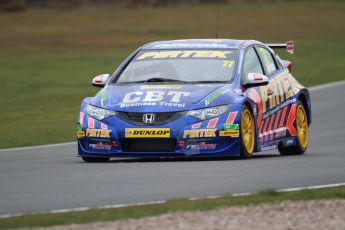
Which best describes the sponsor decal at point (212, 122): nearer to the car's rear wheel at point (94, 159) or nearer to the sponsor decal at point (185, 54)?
the car's rear wheel at point (94, 159)

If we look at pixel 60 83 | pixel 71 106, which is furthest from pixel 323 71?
pixel 71 106

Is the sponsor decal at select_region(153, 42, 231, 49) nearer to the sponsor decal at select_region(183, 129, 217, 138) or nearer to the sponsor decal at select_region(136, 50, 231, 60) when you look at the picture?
the sponsor decal at select_region(136, 50, 231, 60)

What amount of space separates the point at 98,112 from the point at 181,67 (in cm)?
130

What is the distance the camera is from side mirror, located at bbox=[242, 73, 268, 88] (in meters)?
14.2

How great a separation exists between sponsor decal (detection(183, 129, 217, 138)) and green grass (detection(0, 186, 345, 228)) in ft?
9.56

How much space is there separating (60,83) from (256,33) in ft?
72.4

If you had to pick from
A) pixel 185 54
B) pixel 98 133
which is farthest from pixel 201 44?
pixel 98 133

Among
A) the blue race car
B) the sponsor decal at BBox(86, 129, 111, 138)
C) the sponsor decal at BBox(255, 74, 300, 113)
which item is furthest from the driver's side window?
the sponsor decal at BBox(86, 129, 111, 138)

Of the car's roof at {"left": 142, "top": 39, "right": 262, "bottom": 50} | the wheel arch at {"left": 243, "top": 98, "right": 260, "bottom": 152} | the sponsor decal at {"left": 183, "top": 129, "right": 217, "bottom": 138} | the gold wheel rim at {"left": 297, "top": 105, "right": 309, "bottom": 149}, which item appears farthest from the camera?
the gold wheel rim at {"left": 297, "top": 105, "right": 309, "bottom": 149}

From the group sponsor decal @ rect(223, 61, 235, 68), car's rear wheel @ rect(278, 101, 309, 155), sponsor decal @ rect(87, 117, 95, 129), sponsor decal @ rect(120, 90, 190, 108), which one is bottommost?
car's rear wheel @ rect(278, 101, 309, 155)

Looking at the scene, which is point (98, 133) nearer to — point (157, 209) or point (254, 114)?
point (254, 114)

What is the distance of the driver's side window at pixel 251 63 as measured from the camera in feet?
48.2

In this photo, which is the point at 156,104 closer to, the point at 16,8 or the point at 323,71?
the point at 323,71

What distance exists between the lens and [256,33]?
53.7 meters
